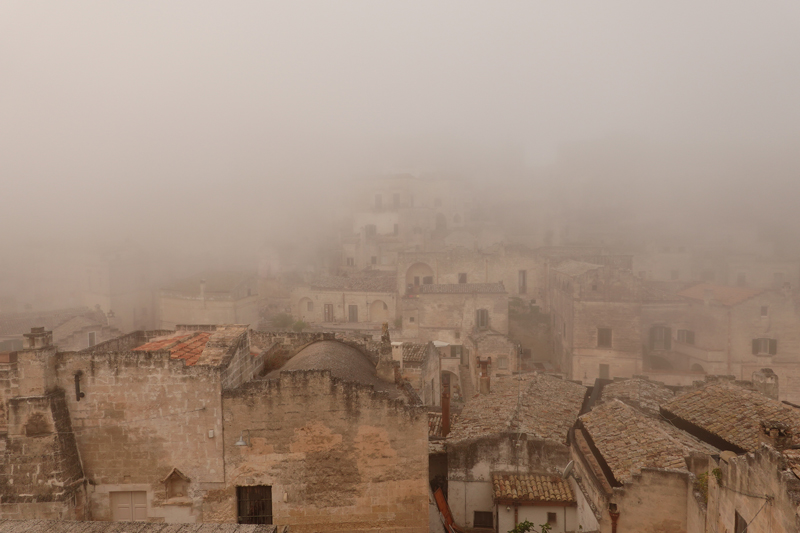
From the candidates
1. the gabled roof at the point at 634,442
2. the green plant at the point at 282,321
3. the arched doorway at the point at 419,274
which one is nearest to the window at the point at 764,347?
the arched doorway at the point at 419,274

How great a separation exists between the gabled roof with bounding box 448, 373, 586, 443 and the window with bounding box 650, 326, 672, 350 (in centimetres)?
1776

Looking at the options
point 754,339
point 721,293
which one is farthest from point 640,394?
point 721,293

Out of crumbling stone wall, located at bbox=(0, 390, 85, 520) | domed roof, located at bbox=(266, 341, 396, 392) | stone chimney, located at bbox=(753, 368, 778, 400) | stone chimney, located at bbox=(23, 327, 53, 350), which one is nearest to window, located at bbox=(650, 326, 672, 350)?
stone chimney, located at bbox=(753, 368, 778, 400)

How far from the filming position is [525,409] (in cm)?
1889

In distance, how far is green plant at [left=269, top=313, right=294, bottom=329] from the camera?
47.7m

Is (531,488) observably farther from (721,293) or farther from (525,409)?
(721,293)

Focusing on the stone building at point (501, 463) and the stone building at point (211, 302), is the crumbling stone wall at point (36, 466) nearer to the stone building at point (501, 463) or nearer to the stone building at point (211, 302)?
the stone building at point (501, 463)

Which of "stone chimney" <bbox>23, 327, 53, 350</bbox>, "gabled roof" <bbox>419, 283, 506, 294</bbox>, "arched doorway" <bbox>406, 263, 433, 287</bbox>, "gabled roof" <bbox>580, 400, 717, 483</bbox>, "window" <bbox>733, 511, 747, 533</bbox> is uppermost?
"arched doorway" <bbox>406, 263, 433, 287</bbox>

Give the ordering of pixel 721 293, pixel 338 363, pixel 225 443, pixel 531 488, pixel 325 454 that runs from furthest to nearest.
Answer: pixel 721 293 < pixel 531 488 < pixel 338 363 < pixel 325 454 < pixel 225 443

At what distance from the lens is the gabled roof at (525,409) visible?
667 inches

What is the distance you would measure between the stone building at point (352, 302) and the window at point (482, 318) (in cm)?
820

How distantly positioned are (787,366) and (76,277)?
5827cm

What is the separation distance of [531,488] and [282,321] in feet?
117

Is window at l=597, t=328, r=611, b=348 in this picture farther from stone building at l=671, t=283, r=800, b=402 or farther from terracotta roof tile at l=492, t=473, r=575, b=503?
terracotta roof tile at l=492, t=473, r=575, b=503
